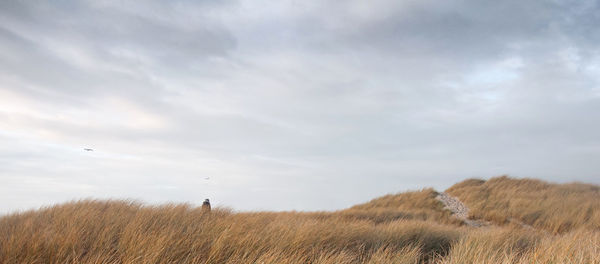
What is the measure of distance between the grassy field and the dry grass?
0.05 m

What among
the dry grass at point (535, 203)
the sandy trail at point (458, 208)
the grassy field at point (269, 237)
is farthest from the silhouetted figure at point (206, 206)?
the dry grass at point (535, 203)

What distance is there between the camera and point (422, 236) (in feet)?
22.6

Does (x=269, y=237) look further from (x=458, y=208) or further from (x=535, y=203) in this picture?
(x=458, y=208)

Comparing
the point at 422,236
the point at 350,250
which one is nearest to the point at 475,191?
the point at 422,236

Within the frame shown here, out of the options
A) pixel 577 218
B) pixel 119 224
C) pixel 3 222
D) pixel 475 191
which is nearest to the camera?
pixel 119 224

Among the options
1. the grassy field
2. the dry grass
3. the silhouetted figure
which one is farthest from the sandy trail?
the silhouetted figure

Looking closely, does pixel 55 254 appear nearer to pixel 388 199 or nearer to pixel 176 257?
pixel 176 257

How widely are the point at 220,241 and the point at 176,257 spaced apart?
0.50 m

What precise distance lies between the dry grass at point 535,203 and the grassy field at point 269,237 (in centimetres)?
5

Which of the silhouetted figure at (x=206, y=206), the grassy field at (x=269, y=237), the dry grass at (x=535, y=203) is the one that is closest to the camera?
the grassy field at (x=269, y=237)

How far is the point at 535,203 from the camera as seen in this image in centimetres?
1308

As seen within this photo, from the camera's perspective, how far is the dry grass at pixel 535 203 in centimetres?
1103

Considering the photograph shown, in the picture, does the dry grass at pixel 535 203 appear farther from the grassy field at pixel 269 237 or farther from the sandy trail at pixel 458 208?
the sandy trail at pixel 458 208

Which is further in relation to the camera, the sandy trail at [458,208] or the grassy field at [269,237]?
the sandy trail at [458,208]
